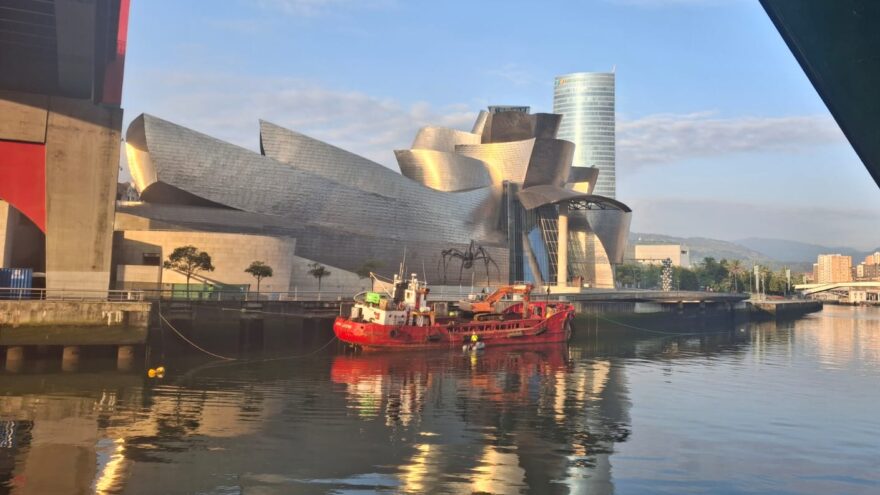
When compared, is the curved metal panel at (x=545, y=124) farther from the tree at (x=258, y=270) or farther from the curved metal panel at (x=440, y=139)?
the tree at (x=258, y=270)

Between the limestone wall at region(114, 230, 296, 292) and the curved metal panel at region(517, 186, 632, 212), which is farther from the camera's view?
the curved metal panel at region(517, 186, 632, 212)

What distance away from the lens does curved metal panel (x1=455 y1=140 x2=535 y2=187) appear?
80562 millimetres

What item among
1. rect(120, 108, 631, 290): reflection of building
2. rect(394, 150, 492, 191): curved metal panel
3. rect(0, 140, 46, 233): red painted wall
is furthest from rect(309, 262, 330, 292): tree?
rect(394, 150, 492, 191): curved metal panel

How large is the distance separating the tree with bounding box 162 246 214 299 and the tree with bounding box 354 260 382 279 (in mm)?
14363

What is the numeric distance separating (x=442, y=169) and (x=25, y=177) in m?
49.2

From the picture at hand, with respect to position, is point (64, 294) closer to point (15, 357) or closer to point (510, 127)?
point (15, 357)

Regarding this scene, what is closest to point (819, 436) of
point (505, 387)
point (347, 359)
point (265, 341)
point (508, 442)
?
point (508, 442)

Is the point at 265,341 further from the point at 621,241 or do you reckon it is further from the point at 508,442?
the point at 621,241

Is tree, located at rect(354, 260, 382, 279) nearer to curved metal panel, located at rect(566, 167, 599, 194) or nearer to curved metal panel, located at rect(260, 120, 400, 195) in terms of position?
curved metal panel, located at rect(260, 120, 400, 195)

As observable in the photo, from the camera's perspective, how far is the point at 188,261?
4456 centimetres

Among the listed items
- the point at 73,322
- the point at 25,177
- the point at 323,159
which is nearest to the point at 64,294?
the point at 73,322

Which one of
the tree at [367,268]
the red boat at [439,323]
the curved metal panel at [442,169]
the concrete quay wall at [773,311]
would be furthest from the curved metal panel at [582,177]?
the red boat at [439,323]

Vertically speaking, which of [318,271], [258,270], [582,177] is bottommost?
[258,270]

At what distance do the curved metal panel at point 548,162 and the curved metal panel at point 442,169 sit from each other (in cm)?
687
